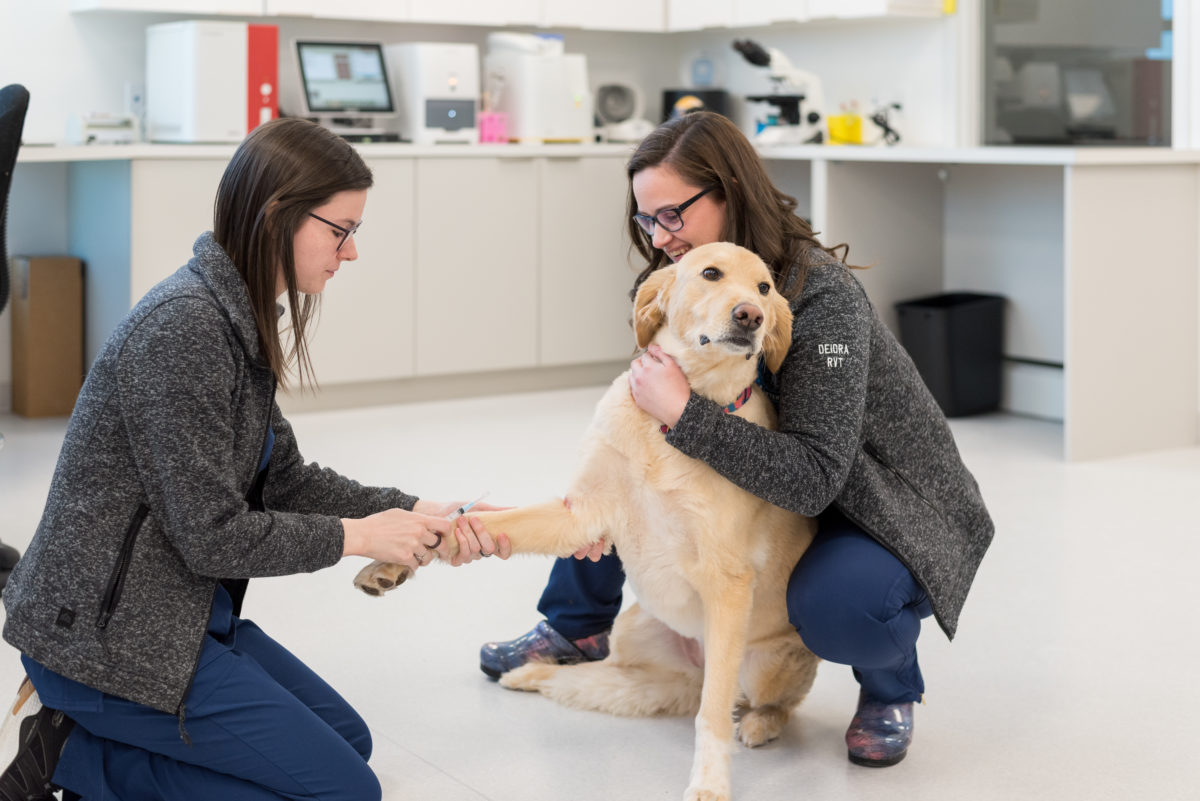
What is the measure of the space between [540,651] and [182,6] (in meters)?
3.17

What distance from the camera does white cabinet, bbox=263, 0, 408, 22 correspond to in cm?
486

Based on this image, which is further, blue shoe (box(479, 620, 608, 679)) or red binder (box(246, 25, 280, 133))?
red binder (box(246, 25, 280, 133))

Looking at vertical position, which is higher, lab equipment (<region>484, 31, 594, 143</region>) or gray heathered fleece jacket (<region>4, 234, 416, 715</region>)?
lab equipment (<region>484, 31, 594, 143</region>)

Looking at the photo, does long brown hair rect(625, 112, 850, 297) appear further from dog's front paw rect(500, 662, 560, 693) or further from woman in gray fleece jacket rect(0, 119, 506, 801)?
dog's front paw rect(500, 662, 560, 693)

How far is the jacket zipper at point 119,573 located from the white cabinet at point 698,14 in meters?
4.39

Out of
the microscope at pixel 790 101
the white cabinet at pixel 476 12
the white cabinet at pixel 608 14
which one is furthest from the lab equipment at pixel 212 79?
the microscope at pixel 790 101

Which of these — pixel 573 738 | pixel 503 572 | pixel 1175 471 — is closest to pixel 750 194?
pixel 573 738

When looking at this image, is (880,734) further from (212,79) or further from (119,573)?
(212,79)

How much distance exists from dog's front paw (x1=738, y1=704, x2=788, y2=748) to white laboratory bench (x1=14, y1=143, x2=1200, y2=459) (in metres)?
2.34

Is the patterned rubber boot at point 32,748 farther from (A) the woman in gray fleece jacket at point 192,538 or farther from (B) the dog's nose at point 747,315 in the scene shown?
(B) the dog's nose at point 747,315

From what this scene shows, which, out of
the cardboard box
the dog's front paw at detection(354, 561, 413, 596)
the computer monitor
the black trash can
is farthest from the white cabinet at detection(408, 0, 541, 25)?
the dog's front paw at detection(354, 561, 413, 596)

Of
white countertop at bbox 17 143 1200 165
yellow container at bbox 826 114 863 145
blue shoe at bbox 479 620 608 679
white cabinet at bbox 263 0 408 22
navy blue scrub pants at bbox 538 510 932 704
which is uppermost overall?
white cabinet at bbox 263 0 408 22

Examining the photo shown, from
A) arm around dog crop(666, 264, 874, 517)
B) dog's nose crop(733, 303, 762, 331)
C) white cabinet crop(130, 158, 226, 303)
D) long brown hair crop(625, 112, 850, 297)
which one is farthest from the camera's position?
white cabinet crop(130, 158, 226, 303)

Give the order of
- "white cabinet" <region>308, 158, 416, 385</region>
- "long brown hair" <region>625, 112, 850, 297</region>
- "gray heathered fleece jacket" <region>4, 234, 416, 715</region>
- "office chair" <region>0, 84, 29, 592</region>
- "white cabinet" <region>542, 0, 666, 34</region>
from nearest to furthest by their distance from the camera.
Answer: "gray heathered fleece jacket" <region>4, 234, 416, 715</region> → "long brown hair" <region>625, 112, 850, 297</region> → "office chair" <region>0, 84, 29, 592</region> → "white cabinet" <region>308, 158, 416, 385</region> → "white cabinet" <region>542, 0, 666, 34</region>
